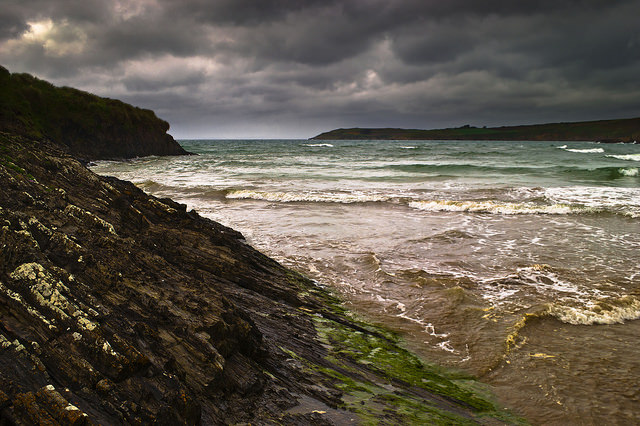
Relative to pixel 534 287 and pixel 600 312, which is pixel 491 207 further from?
pixel 600 312

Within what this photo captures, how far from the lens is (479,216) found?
677 inches

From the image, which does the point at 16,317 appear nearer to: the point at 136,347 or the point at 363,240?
the point at 136,347

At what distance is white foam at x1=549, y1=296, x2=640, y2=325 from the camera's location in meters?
7.16

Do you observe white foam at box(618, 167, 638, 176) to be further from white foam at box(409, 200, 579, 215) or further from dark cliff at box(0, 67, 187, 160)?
dark cliff at box(0, 67, 187, 160)

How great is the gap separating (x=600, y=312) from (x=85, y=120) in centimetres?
6141

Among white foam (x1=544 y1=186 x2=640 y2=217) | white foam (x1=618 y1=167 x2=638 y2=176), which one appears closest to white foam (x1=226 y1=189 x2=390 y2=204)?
white foam (x1=544 y1=186 x2=640 y2=217)

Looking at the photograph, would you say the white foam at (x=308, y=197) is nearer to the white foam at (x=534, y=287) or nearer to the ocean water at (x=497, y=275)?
the ocean water at (x=497, y=275)

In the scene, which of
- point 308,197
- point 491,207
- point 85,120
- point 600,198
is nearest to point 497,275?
point 491,207

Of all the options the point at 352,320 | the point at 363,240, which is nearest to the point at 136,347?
the point at 352,320

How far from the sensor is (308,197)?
21859 millimetres

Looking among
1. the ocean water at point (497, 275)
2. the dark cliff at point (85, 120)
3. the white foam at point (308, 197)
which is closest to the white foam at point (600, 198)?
the ocean water at point (497, 275)

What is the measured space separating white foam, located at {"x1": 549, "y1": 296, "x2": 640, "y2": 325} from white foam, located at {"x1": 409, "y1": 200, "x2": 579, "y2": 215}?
34.4 ft

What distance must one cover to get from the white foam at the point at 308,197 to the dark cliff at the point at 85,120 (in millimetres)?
30185

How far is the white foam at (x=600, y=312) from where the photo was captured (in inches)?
282
